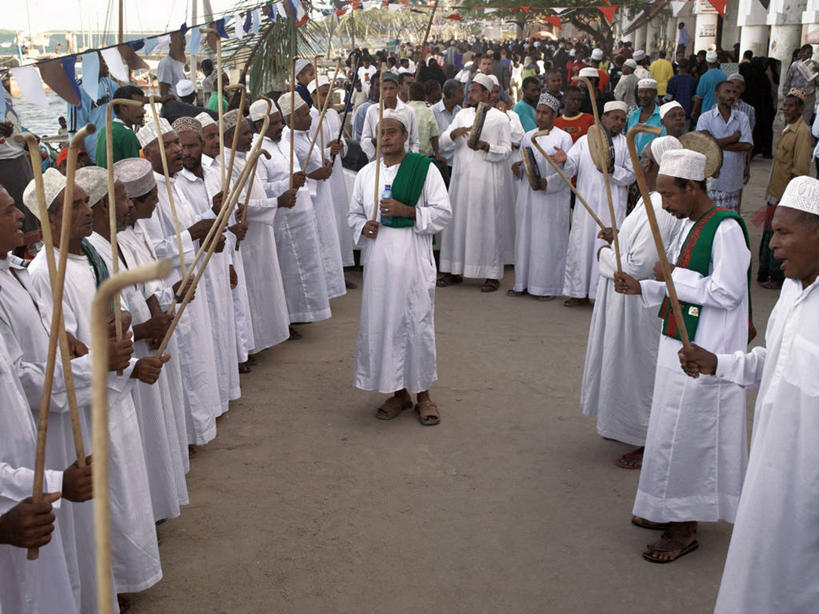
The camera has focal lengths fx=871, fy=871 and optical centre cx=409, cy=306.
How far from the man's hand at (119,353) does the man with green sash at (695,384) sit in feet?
7.03

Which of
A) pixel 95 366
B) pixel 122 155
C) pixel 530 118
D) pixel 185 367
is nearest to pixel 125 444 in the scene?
pixel 185 367

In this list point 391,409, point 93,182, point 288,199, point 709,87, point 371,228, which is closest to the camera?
point 93,182

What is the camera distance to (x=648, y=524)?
421 centimetres

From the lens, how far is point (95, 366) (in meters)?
1.11

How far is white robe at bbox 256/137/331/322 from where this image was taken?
704cm

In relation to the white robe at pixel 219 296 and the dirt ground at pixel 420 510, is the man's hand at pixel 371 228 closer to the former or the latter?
the white robe at pixel 219 296

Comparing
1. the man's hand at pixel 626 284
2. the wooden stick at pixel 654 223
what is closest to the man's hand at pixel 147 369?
the wooden stick at pixel 654 223

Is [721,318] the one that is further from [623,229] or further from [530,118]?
[530,118]

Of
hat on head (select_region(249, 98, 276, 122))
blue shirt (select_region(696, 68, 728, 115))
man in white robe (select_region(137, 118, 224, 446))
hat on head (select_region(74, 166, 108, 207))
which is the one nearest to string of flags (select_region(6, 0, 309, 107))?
hat on head (select_region(249, 98, 276, 122))

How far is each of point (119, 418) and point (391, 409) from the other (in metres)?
2.53

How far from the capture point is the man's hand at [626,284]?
3.92 m

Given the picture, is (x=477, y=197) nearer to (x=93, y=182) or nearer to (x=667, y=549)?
(x=667, y=549)

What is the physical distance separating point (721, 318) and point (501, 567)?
145 centimetres

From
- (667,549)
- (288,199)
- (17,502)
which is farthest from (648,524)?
(288,199)
